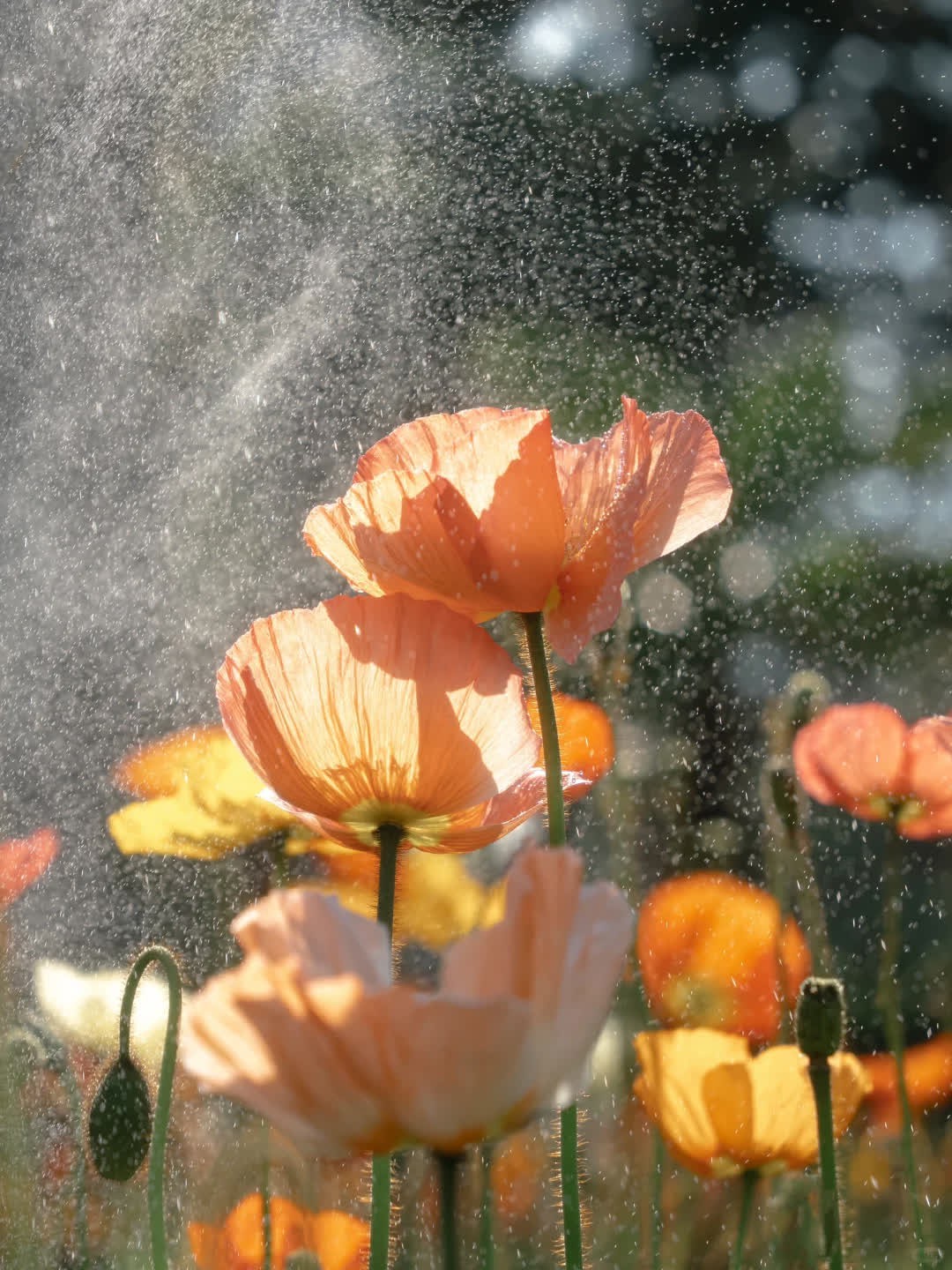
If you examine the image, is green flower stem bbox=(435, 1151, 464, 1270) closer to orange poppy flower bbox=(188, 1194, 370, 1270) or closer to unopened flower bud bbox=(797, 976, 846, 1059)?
unopened flower bud bbox=(797, 976, 846, 1059)

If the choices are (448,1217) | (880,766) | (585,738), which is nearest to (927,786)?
(880,766)

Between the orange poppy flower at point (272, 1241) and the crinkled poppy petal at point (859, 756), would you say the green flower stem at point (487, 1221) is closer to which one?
the orange poppy flower at point (272, 1241)

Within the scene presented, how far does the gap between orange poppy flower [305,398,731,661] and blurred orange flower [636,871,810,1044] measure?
155 mm

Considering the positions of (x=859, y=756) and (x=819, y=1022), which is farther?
(x=859, y=756)

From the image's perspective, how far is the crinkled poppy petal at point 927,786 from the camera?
1.51ft

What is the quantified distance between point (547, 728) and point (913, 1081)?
14.6 inches

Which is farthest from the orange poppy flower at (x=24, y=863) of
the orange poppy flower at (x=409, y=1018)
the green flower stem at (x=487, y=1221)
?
the orange poppy flower at (x=409, y=1018)

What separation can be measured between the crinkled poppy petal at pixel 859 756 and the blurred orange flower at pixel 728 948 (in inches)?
1.9

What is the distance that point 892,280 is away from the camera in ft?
10.8

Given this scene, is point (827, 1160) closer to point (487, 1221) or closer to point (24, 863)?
point (487, 1221)

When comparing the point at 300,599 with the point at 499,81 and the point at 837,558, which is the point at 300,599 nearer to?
the point at 837,558

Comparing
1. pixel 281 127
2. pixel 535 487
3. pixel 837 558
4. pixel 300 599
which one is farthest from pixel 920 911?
pixel 535 487

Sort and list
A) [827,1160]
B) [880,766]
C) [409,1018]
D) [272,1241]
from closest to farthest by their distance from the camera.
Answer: [409,1018]
[827,1160]
[272,1241]
[880,766]

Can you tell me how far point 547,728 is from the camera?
23cm
